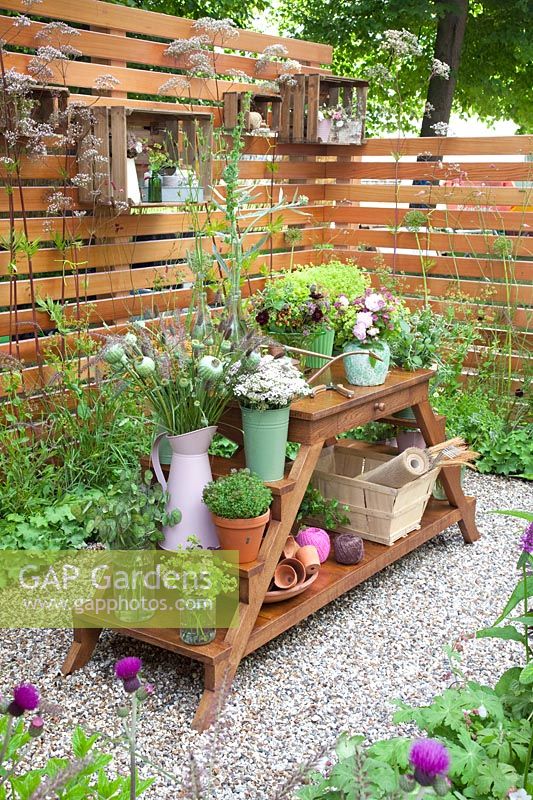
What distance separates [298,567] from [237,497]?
1.79 feet

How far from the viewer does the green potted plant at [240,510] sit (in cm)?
289

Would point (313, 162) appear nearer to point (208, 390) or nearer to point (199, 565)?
point (208, 390)

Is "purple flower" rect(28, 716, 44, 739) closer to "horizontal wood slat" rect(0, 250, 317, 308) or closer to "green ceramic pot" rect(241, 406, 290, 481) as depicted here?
"green ceramic pot" rect(241, 406, 290, 481)

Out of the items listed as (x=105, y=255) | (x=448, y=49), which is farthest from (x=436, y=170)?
(x=448, y=49)

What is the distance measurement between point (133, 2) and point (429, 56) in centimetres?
344

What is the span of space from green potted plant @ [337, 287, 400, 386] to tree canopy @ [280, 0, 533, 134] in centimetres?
535

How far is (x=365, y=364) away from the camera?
3.66m

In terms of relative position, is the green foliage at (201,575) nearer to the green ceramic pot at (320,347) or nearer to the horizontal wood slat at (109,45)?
the green ceramic pot at (320,347)

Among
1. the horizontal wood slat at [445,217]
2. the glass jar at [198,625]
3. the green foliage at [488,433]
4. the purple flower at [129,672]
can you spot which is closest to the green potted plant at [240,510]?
the glass jar at [198,625]

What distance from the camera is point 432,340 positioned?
414 cm

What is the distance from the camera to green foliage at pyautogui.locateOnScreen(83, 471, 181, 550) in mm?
2934

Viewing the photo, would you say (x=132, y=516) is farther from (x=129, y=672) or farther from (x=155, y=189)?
(x=155, y=189)

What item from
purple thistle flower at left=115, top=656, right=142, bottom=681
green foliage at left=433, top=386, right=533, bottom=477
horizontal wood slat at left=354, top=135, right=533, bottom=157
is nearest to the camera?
purple thistle flower at left=115, top=656, right=142, bottom=681

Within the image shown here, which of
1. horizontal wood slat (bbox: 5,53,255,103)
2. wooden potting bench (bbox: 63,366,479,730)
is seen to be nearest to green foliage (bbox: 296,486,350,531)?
wooden potting bench (bbox: 63,366,479,730)
